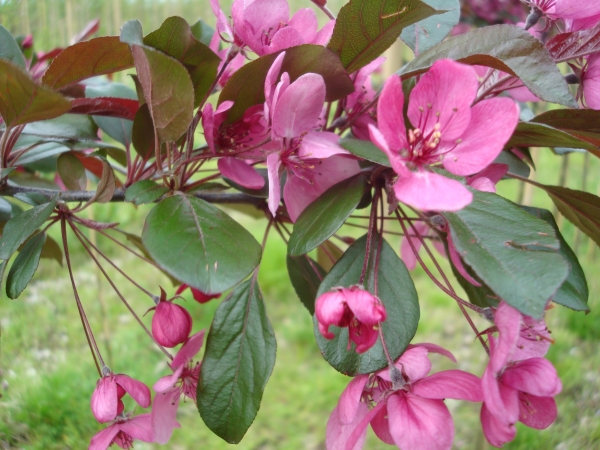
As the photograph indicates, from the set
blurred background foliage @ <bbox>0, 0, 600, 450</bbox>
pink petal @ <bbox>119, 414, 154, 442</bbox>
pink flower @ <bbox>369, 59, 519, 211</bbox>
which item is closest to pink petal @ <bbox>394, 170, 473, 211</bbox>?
pink flower @ <bbox>369, 59, 519, 211</bbox>

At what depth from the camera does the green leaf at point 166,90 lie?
0.43 metres

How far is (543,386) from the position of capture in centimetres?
42

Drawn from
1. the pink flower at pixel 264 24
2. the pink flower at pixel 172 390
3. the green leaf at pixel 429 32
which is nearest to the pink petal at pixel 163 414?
the pink flower at pixel 172 390

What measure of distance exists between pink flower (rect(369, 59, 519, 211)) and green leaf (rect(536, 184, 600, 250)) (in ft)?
0.59

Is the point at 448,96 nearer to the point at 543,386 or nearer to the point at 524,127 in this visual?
the point at 524,127

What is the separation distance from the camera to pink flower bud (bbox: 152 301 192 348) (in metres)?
0.55

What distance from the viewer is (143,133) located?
0.61 meters

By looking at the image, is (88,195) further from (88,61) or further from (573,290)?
(573,290)

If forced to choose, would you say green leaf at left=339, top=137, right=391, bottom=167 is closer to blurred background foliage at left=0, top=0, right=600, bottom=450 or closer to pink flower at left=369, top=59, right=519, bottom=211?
pink flower at left=369, top=59, right=519, bottom=211

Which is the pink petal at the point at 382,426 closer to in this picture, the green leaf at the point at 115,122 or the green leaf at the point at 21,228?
the green leaf at the point at 21,228

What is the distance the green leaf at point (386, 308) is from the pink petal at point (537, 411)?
0.39 ft

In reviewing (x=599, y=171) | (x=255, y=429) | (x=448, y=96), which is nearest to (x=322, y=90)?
(x=448, y=96)

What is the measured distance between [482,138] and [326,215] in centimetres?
15

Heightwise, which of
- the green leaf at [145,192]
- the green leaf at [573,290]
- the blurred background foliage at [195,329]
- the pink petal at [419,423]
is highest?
the green leaf at [145,192]
